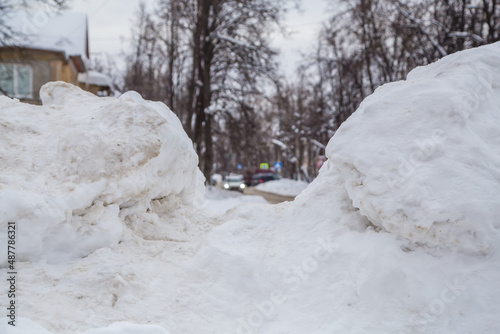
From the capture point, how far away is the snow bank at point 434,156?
286cm

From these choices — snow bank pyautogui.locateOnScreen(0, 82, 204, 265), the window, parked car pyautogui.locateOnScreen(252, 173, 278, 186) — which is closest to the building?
the window

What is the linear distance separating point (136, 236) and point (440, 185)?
8.70ft

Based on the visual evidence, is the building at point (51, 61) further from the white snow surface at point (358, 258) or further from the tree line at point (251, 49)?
the white snow surface at point (358, 258)

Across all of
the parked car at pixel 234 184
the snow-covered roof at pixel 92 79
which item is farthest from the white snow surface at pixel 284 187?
the snow-covered roof at pixel 92 79

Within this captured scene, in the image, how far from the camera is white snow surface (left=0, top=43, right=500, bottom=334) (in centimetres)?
273

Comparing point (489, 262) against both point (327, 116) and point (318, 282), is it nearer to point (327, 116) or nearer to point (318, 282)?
point (318, 282)

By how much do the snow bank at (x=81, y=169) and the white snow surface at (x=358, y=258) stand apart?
7.7 inches

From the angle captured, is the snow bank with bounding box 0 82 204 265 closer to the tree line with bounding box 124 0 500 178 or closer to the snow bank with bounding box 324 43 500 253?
the snow bank with bounding box 324 43 500 253

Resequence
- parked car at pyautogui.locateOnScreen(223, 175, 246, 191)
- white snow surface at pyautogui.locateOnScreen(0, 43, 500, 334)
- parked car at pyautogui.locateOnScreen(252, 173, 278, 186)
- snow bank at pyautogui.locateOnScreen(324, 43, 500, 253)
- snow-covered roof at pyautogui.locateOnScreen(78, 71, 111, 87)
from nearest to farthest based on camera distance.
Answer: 1. white snow surface at pyautogui.locateOnScreen(0, 43, 500, 334)
2. snow bank at pyautogui.locateOnScreen(324, 43, 500, 253)
3. snow-covered roof at pyautogui.locateOnScreen(78, 71, 111, 87)
4. parked car at pyautogui.locateOnScreen(223, 175, 246, 191)
5. parked car at pyautogui.locateOnScreen(252, 173, 278, 186)

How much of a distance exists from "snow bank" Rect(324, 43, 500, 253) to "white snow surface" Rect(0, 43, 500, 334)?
0.01 meters

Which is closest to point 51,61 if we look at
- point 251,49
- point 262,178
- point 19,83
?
point 19,83

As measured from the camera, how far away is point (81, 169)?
11.5ft

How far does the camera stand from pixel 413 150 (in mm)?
3281

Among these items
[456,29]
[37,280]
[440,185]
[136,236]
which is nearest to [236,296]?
[136,236]
